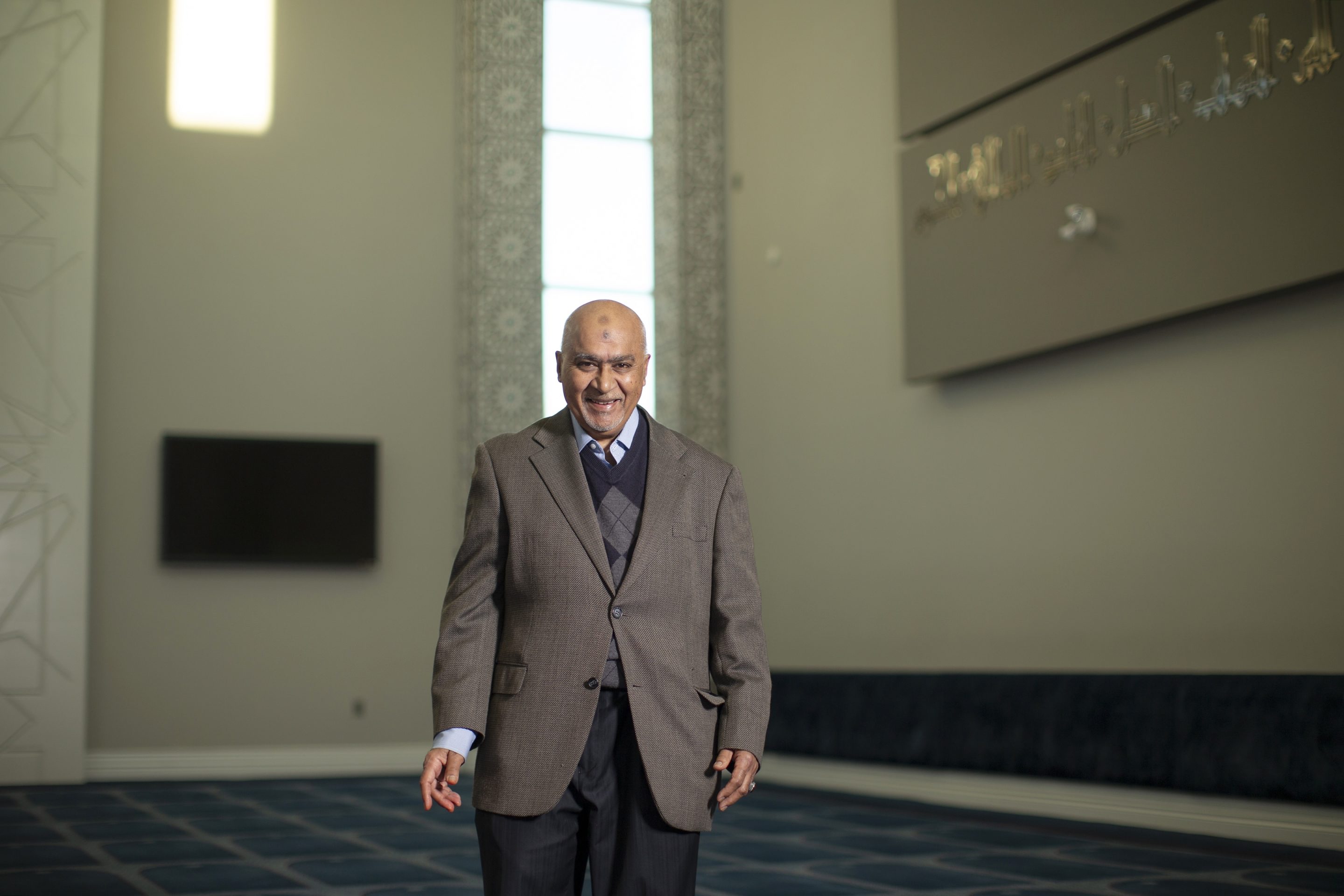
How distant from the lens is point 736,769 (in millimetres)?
1693

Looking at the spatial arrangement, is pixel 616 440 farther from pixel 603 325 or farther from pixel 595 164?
pixel 595 164

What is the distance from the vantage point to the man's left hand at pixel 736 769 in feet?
5.49

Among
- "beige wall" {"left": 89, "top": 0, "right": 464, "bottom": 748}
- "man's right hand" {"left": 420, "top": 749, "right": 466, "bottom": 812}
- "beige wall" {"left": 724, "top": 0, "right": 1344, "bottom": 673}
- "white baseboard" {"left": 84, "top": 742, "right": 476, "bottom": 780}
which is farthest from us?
"beige wall" {"left": 89, "top": 0, "right": 464, "bottom": 748}

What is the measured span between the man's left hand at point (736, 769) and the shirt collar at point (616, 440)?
0.42 metres

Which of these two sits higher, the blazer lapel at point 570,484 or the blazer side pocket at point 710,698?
the blazer lapel at point 570,484

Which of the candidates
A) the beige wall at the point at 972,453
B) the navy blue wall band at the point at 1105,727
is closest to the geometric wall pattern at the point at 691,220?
the beige wall at the point at 972,453

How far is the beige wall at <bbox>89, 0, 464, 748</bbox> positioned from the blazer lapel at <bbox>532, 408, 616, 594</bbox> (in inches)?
240

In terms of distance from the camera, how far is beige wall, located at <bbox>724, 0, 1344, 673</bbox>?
4277 millimetres

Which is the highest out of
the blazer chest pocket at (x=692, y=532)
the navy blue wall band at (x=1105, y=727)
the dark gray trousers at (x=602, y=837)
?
the blazer chest pocket at (x=692, y=532)

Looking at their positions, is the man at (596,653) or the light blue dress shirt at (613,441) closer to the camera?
the man at (596,653)

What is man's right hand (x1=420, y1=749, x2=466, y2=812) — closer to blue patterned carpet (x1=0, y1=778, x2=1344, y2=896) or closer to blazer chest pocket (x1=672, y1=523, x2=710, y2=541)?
blazer chest pocket (x1=672, y1=523, x2=710, y2=541)

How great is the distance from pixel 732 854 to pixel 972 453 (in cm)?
234

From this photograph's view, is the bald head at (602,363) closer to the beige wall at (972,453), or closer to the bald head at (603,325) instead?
the bald head at (603,325)

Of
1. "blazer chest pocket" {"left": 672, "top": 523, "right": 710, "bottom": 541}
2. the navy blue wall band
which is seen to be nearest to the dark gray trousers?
"blazer chest pocket" {"left": 672, "top": 523, "right": 710, "bottom": 541}
